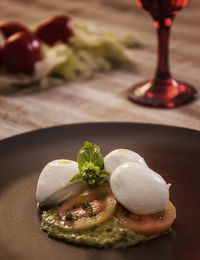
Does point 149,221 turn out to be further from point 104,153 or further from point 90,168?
point 104,153

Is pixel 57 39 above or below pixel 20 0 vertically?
above

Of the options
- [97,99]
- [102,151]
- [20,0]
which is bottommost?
[20,0]

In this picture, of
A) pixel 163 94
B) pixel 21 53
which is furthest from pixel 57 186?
pixel 21 53

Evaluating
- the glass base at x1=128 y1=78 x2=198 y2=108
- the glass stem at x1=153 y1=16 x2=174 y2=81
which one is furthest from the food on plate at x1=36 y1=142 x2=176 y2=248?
the glass stem at x1=153 y1=16 x2=174 y2=81

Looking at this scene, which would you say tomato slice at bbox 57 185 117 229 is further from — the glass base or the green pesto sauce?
the glass base

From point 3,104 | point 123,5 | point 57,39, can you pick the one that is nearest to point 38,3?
point 123,5

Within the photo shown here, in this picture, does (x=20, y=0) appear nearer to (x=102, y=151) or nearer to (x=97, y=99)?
(x=97, y=99)
